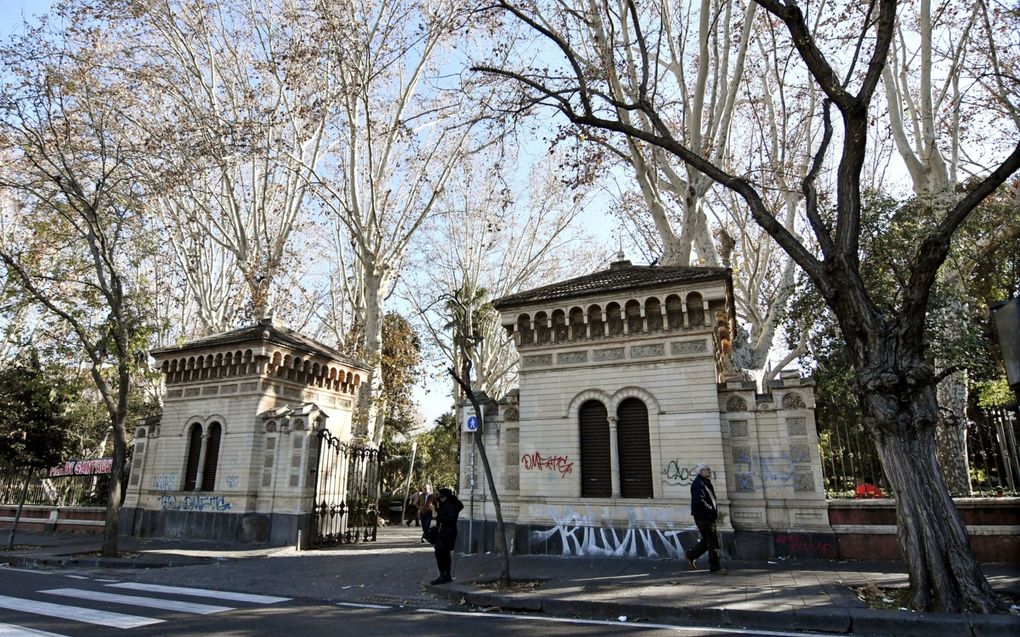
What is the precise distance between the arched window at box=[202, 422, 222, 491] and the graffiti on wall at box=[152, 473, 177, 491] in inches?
44.8

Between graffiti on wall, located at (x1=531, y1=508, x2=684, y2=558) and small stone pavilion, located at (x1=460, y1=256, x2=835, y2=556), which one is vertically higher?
small stone pavilion, located at (x1=460, y1=256, x2=835, y2=556)

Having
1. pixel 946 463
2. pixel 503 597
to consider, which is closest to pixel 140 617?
pixel 503 597

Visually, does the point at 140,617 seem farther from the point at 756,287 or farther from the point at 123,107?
the point at 756,287

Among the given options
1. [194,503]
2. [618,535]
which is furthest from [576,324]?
[194,503]

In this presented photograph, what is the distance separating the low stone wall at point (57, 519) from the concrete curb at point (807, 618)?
59.2 feet

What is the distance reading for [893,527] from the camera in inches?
424

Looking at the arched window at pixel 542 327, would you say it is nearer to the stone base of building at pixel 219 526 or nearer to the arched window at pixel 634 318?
the arched window at pixel 634 318

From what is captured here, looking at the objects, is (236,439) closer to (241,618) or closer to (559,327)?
(559,327)

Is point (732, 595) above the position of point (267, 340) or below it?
below

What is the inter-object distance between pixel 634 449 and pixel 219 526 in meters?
12.2

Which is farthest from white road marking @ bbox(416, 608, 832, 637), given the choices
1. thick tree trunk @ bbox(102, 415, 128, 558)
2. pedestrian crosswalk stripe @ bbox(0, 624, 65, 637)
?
thick tree trunk @ bbox(102, 415, 128, 558)

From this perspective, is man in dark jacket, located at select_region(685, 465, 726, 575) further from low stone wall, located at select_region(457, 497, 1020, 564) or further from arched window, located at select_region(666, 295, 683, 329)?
arched window, located at select_region(666, 295, 683, 329)

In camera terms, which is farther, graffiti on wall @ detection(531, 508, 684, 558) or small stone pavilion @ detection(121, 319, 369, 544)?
small stone pavilion @ detection(121, 319, 369, 544)

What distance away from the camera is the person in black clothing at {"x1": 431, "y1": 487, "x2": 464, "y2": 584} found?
31.7ft
